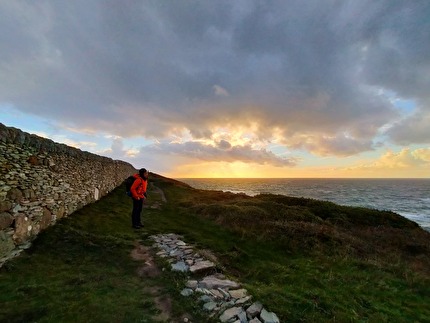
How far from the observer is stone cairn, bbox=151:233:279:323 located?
641 cm

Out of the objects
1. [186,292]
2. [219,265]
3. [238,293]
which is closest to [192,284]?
[186,292]

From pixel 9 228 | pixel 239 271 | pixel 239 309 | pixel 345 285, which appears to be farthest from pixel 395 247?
pixel 9 228

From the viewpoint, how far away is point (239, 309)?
6.60 meters

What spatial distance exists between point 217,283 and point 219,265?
1678mm

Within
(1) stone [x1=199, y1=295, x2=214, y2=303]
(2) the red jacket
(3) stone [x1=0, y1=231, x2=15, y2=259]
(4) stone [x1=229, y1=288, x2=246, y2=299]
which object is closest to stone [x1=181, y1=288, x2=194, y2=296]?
(1) stone [x1=199, y1=295, x2=214, y2=303]

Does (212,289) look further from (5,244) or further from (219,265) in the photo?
(5,244)

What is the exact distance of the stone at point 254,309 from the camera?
6.46 m

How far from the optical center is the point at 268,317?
21.2ft

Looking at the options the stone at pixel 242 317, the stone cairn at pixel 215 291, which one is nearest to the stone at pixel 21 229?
the stone cairn at pixel 215 291

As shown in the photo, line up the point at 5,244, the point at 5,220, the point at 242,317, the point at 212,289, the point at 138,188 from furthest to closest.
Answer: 1. the point at 138,188
2. the point at 5,220
3. the point at 5,244
4. the point at 212,289
5. the point at 242,317

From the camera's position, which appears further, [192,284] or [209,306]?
[192,284]

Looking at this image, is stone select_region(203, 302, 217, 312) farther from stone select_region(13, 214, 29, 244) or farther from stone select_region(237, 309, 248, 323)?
stone select_region(13, 214, 29, 244)

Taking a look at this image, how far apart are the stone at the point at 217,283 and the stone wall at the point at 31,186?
6.59 metres

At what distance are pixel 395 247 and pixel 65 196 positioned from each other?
77.7ft
